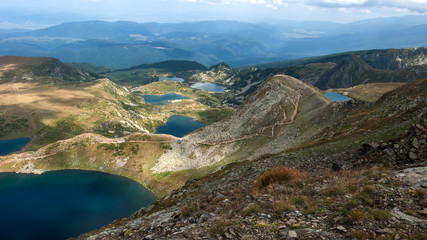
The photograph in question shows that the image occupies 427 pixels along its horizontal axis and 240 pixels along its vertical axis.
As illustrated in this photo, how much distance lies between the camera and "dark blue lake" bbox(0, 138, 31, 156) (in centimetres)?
13055

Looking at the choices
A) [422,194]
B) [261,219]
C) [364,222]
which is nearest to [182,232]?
[261,219]

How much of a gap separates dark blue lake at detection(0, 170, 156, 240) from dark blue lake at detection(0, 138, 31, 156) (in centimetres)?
4393

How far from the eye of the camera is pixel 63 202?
8119 centimetres

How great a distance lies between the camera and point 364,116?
52.3 metres

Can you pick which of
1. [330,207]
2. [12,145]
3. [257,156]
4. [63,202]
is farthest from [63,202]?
[330,207]

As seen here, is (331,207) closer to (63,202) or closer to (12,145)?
(63,202)

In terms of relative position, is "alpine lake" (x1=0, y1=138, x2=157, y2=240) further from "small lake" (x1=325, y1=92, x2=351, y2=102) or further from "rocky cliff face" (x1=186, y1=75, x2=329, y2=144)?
"small lake" (x1=325, y1=92, x2=351, y2=102)

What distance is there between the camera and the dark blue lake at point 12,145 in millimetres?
130550

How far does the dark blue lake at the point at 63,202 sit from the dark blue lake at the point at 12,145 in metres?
43.9

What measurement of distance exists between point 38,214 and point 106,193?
21537mm

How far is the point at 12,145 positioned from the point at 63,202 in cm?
8963

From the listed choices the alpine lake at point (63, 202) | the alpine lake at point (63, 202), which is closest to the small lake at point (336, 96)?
the alpine lake at point (63, 202)

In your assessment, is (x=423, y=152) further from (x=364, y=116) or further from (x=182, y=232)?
(x=364, y=116)

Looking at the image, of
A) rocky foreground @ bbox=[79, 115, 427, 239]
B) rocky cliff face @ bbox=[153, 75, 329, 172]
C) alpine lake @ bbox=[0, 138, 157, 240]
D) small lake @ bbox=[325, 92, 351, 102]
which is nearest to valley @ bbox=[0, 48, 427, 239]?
rocky foreground @ bbox=[79, 115, 427, 239]
